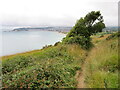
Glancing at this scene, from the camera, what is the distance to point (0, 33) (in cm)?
512

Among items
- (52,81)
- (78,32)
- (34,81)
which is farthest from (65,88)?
(78,32)

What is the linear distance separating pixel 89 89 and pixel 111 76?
994 mm

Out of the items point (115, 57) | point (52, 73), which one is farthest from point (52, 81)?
point (115, 57)

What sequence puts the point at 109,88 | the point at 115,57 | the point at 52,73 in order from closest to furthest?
the point at 109,88
the point at 52,73
the point at 115,57

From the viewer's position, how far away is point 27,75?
3.37 meters

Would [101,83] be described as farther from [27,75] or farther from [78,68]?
[27,75]

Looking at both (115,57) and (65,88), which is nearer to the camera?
(65,88)

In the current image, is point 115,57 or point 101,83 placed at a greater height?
point 115,57

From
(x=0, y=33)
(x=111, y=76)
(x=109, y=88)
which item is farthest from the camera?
(x=0, y=33)

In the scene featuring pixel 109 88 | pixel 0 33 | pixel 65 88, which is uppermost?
pixel 0 33

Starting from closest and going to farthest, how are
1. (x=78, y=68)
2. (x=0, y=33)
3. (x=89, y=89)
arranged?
(x=89, y=89)
(x=78, y=68)
(x=0, y=33)

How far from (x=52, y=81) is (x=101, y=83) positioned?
67.8 inches

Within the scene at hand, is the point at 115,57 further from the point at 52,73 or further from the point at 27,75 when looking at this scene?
the point at 27,75

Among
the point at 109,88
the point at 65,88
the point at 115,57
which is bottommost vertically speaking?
the point at 65,88
